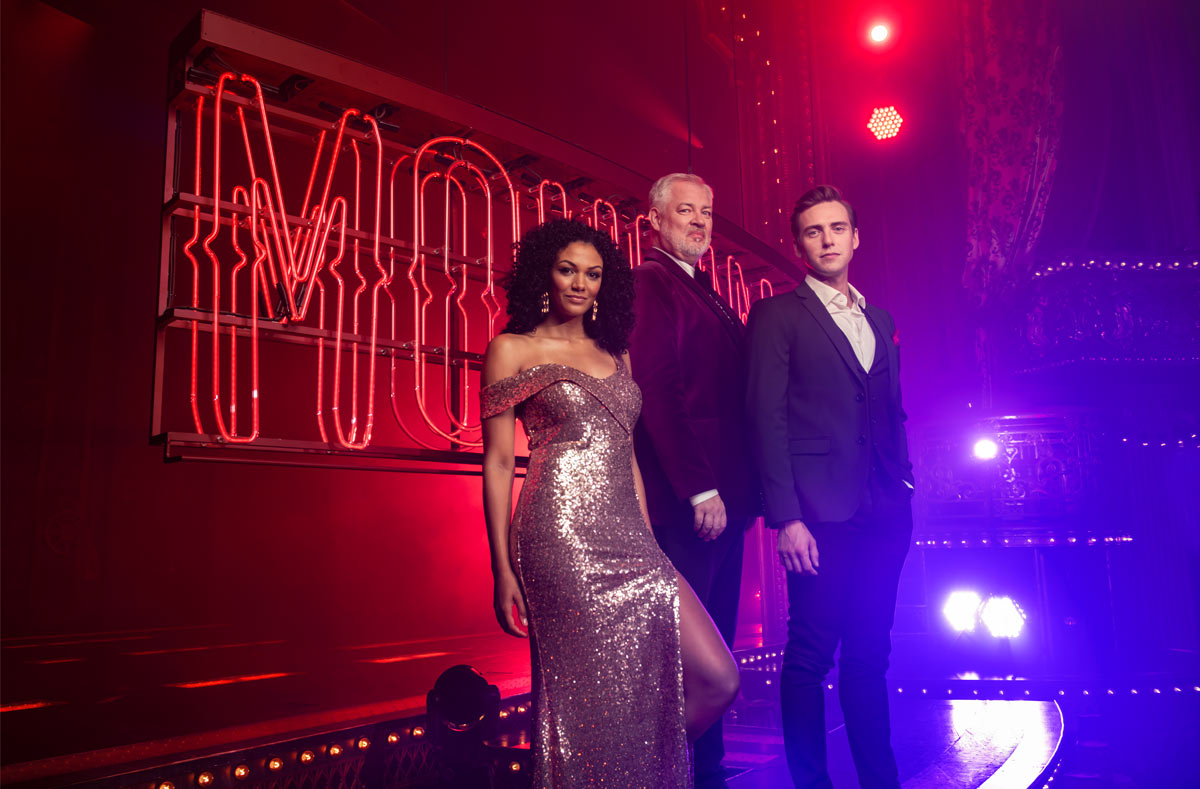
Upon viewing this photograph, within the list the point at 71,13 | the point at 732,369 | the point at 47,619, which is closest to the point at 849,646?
the point at 732,369

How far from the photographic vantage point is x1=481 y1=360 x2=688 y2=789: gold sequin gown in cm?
186

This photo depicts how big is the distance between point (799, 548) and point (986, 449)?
3.77 m

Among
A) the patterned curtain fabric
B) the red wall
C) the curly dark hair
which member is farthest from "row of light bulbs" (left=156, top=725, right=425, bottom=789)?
the patterned curtain fabric

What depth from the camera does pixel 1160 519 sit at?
5.32 meters

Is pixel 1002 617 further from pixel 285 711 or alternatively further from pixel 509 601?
pixel 509 601

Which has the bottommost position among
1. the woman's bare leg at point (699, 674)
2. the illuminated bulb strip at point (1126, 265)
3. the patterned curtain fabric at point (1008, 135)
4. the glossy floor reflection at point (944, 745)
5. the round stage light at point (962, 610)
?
the glossy floor reflection at point (944, 745)

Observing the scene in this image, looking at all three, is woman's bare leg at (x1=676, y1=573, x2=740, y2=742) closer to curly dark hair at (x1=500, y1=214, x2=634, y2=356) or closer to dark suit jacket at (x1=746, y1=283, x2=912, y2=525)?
dark suit jacket at (x1=746, y1=283, x2=912, y2=525)

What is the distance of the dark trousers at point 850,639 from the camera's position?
2.25 metres

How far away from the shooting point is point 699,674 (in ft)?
→ 6.47

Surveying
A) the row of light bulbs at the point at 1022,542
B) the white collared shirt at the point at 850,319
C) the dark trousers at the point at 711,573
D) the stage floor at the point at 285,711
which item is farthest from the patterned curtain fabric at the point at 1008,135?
the dark trousers at the point at 711,573

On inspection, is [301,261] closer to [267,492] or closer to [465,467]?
[465,467]

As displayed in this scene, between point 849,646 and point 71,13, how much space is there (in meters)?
5.93

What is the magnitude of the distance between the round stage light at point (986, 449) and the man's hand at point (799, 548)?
12.1ft

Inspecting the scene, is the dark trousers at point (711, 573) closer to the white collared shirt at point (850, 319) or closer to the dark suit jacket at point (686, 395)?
the dark suit jacket at point (686, 395)
